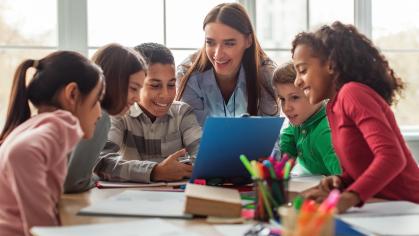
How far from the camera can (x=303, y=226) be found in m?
0.78

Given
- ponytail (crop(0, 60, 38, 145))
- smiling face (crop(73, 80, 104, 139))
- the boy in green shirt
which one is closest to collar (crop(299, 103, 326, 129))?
the boy in green shirt

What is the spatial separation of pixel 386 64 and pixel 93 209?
0.87m

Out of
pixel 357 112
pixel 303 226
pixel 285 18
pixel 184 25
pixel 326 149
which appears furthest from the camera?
pixel 285 18

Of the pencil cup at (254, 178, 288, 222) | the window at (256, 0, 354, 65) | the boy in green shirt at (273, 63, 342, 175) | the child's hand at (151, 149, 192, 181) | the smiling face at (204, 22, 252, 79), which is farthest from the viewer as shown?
the window at (256, 0, 354, 65)

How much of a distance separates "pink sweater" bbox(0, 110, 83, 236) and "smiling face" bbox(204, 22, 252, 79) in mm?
1132

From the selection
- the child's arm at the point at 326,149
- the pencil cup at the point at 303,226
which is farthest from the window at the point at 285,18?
the pencil cup at the point at 303,226

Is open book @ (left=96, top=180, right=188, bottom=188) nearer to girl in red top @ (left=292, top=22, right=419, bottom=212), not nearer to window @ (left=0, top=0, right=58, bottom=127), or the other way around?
girl in red top @ (left=292, top=22, right=419, bottom=212)

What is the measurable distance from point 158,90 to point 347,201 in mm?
1039

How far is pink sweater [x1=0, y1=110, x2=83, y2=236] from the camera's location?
112cm

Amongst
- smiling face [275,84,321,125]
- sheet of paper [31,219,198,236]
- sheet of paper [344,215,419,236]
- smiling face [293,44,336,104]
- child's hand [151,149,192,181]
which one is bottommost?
child's hand [151,149,192,181]

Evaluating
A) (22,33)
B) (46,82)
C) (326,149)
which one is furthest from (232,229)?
(22,33)

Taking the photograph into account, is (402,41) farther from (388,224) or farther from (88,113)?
(388,224)

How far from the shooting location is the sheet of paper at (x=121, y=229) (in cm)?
99

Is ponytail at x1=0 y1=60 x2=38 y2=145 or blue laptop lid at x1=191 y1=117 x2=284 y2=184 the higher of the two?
ponytail at x1=0 y1=60 x2=38 y2=145
